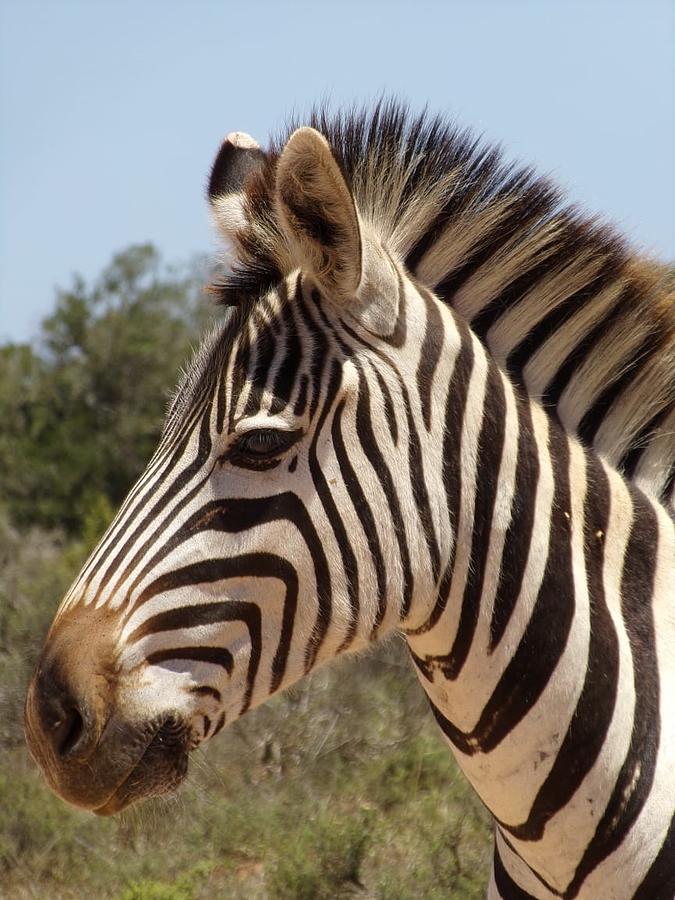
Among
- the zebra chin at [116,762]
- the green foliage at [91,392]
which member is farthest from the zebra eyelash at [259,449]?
the green foliage at [91,392]

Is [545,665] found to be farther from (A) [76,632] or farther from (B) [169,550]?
(A) [76,632]

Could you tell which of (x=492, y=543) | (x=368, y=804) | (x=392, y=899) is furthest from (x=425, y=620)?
(x=368, y=804)

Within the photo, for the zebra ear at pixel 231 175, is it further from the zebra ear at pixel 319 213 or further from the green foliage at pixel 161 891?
the green foliage at pixel 161 891

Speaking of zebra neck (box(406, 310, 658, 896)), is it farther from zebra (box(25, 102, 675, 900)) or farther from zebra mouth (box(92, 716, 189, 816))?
zebra mouth (box(92, 716, 189, 816))

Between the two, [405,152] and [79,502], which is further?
[79,502]

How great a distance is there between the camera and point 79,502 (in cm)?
1961

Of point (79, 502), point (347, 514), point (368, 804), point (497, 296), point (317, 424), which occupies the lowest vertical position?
point (368, 804)

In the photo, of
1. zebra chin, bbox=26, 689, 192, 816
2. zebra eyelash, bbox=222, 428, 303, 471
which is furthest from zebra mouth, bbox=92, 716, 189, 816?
zebra eyelash, bbox=222, 428, 303, 471

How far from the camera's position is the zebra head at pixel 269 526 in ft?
9.06

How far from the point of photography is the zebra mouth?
2799 millimetres

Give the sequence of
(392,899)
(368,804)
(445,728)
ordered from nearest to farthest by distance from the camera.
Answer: (445,728), (392,899), (368,804)

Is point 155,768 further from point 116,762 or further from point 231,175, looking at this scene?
point 231,175

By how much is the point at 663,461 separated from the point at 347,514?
1.01 m

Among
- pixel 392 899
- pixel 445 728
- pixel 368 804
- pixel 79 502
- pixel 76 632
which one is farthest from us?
pixel 79 502
